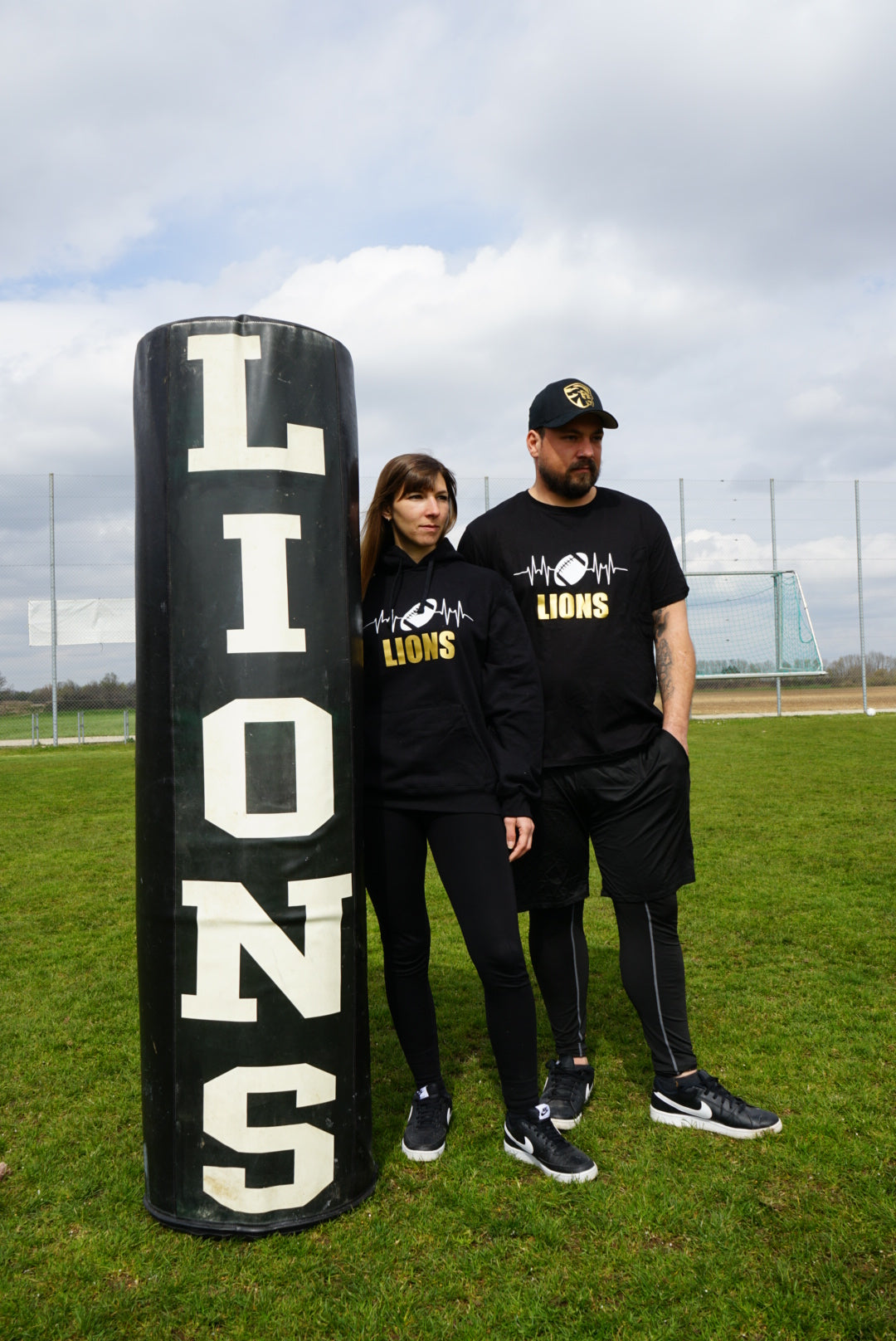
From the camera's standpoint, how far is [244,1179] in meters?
2.29

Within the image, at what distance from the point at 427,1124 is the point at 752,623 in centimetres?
2253

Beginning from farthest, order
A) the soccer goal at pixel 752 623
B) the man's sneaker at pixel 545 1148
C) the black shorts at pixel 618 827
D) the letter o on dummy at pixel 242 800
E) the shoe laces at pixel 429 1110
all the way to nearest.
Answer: the soccer goal at pixel 752 623
the black shorts at pixel 618 827
the shoe laces at pixel 429 1110
the man's sneaker at pixel 545 1148
the letter o on dummy at pixel 242 800

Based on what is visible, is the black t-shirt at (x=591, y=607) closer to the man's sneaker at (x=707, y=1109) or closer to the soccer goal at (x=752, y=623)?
the man's sneaker at (x=707, y=1109)

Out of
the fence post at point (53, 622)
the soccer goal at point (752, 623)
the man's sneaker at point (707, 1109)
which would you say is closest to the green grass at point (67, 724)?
the fence post at point (53, 622)

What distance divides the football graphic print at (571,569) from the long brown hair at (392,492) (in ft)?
1.16

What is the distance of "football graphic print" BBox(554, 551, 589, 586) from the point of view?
2932 millimetres

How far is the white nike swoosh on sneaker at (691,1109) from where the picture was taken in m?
2.81

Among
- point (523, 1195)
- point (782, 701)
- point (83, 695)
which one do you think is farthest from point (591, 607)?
point (782, 701)

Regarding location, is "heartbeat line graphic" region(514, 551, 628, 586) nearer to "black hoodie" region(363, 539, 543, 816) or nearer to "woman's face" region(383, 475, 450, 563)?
"black hoodie" region(363, 539, 543, 816)

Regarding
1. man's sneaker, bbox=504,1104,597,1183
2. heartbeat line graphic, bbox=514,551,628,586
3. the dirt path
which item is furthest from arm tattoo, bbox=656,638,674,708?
the dirt path

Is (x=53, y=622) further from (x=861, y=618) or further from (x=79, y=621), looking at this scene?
(x=861, y=618)

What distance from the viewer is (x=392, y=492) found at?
2.78 meters

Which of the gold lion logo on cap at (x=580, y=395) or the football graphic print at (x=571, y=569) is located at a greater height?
the gold lion logo on cap at (x=580, y=395)

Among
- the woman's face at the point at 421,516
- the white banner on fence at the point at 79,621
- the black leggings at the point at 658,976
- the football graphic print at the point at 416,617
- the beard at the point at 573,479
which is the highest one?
the white banner on fence at the point at 79,621
